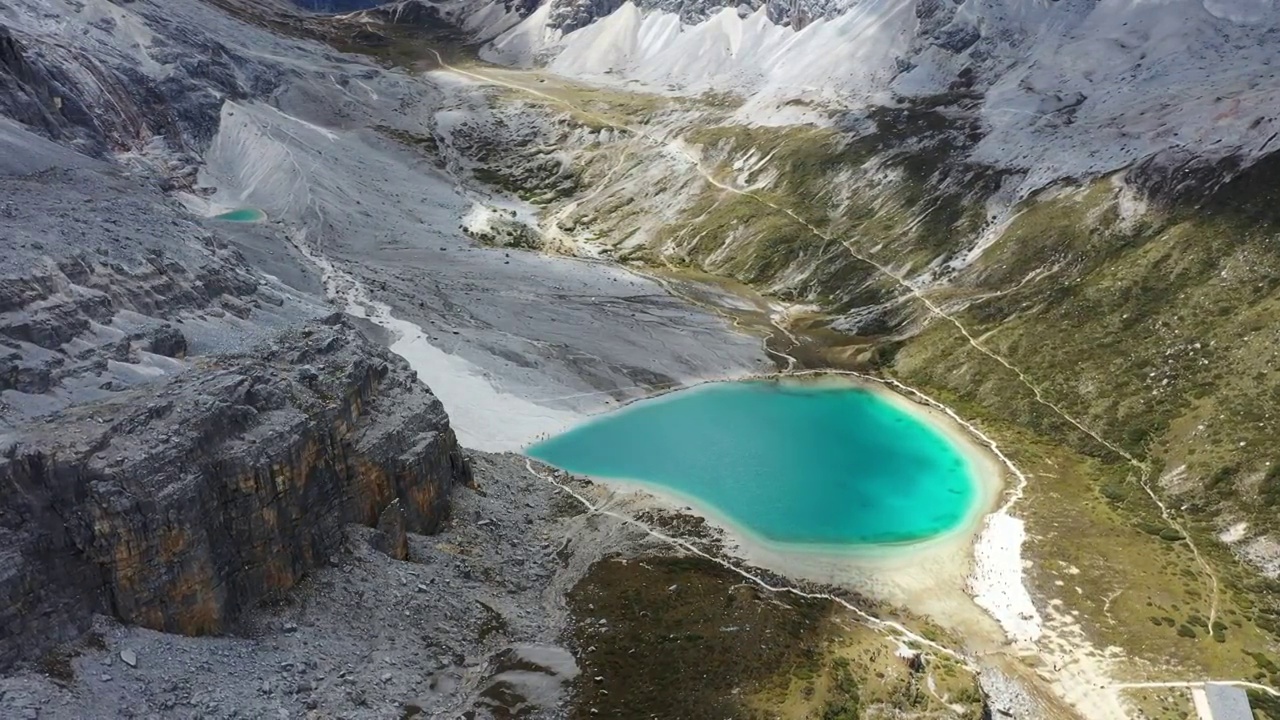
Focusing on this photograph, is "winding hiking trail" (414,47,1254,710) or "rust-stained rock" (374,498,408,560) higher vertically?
"winding hiking trail" (414,47,1254,710)

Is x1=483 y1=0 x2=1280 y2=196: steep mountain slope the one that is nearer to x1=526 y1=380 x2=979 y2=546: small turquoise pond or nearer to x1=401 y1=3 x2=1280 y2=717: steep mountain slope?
x1=401 y1=3 x2=1280 y2=717: steep mountain slope

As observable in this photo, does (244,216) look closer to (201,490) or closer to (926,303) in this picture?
(201,490)

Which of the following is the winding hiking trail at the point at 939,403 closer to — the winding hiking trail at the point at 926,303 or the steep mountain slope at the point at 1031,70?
Answer: the winding hiking trail at the point at 926,303

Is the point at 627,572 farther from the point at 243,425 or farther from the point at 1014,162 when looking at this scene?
the point at 1014,162

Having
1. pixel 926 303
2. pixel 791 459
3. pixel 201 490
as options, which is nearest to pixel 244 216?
pixel 791 459

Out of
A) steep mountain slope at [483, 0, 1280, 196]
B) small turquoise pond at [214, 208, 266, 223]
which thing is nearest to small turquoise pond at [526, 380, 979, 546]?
steep mountain slope at [483, 0, 1280, 196]

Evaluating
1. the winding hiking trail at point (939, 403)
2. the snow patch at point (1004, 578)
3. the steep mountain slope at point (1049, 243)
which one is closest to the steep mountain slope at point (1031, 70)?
the steep mountain slope at point (1049, 243)
